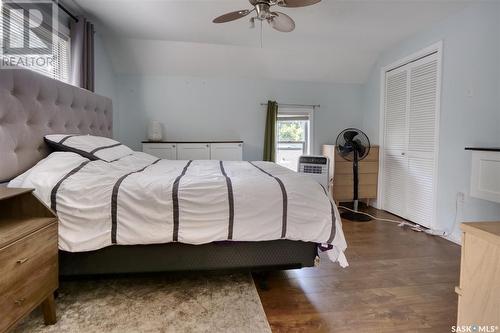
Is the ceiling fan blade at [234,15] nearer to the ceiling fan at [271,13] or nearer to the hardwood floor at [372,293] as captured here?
the ceiling fan at [271,13]

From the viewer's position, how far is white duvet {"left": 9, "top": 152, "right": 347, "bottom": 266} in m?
1.36

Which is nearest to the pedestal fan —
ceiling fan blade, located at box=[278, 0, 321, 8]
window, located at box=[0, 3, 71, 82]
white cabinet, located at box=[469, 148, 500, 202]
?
white cabinet, located at box=[469, 148, 500, 202]

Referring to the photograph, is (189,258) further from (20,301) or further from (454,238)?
(454,238)

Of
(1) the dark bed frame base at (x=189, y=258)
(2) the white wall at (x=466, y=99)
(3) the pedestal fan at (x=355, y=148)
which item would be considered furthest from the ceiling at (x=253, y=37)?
(1) the dark bed frame base at (x=189, y=258)

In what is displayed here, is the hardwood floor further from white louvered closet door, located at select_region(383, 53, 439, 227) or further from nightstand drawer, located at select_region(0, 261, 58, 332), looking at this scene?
nightstand drawer, located at select_region(0, 261, 58, 332)

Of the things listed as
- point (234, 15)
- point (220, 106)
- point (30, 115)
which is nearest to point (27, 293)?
point (30, 115)

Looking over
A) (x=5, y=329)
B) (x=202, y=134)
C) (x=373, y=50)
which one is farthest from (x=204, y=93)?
(x=5, y=329)

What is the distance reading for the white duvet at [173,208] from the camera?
1364mm

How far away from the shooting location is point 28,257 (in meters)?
1.11

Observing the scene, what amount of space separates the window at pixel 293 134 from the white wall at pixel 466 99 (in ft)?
6.11

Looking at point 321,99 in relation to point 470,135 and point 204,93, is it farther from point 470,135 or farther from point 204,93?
point 470,135

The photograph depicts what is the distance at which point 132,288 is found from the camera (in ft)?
5.32

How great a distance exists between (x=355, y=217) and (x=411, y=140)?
113cm

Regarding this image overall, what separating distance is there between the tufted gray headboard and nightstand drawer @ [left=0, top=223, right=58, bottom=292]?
1.84ft
